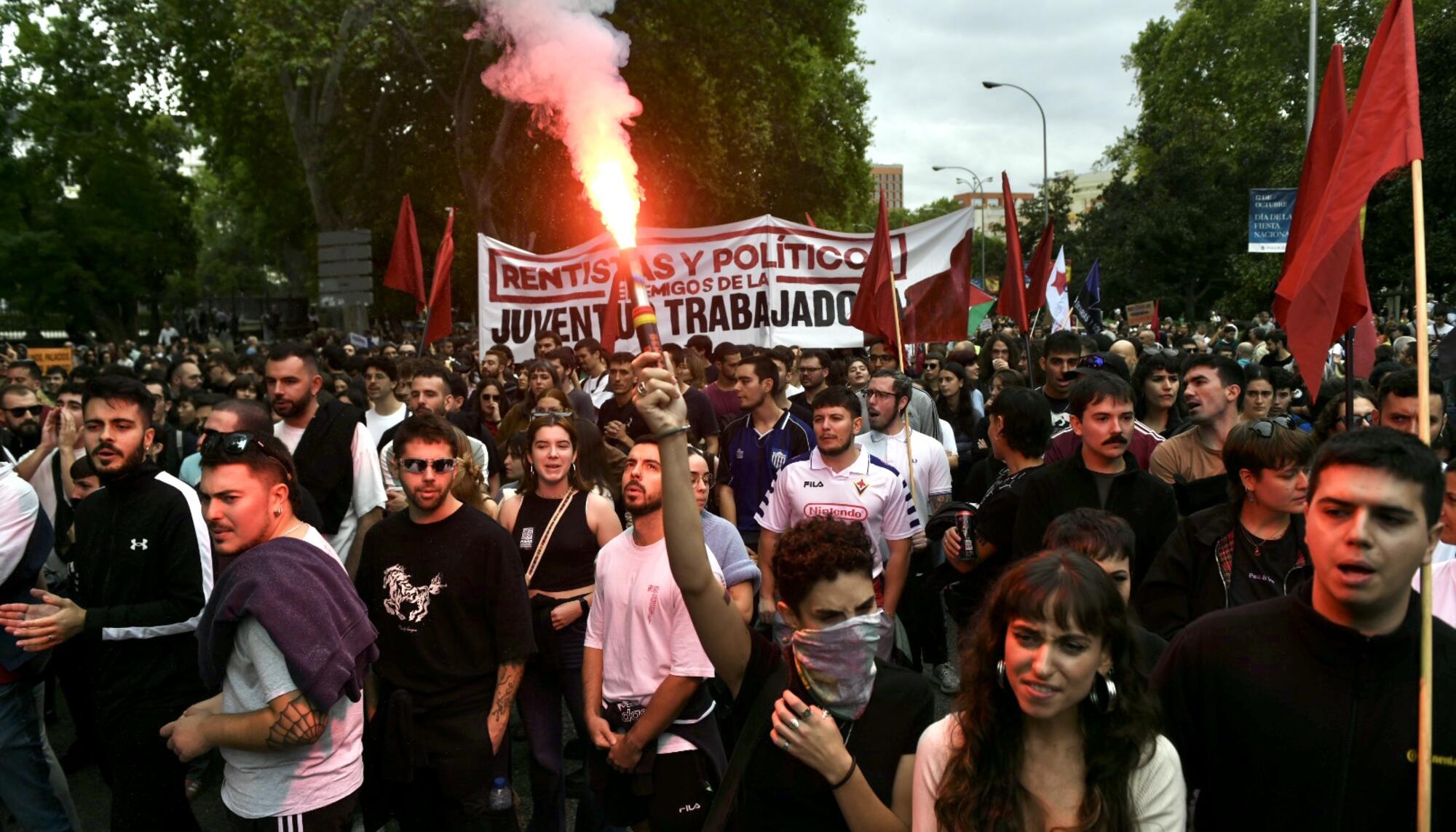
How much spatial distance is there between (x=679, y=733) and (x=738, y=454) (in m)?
3.38

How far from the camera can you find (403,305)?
44062mm

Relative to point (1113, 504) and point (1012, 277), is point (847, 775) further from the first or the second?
point (1012, 277)

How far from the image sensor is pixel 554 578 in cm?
476

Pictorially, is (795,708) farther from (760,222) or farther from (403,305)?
(403,305)

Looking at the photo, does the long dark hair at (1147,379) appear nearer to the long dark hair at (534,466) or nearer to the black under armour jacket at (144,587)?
the long dark hair at (534,466)

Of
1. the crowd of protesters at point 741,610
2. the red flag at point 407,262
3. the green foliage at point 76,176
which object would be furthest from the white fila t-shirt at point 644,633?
the green foliage at point 76,176

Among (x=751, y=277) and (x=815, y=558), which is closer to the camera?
(x=815, y=558)

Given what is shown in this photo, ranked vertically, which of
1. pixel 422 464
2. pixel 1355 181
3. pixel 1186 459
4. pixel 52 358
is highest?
pixel 1355 181

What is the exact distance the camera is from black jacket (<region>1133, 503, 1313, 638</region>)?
142 inches

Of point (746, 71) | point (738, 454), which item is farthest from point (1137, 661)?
point (746, 71)

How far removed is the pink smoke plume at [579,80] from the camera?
3.87 m

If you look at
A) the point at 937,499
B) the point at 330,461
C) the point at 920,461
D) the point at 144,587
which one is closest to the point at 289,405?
the point at 330,461

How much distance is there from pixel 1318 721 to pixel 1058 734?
1.65 ft

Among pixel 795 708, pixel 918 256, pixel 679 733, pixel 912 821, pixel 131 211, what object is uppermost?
pixel 131 211
